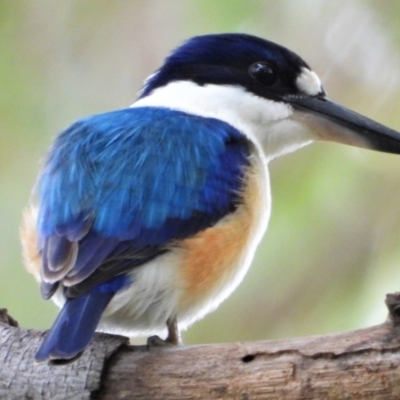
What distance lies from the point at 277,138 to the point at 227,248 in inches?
33.1

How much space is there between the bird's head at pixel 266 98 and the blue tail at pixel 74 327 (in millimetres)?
1238

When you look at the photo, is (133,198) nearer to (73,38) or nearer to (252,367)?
(252,367)

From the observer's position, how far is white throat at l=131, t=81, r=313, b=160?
3652 mm

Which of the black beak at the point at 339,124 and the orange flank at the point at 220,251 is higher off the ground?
the black beak at the point at 339,124

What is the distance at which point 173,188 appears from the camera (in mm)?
2914

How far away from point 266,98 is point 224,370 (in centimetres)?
153

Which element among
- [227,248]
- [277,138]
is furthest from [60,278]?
[277,138]

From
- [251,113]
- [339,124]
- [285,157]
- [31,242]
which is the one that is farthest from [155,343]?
[285,157]

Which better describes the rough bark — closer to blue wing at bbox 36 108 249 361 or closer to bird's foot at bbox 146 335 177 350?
bird's foot at bbox 146 335 177 350

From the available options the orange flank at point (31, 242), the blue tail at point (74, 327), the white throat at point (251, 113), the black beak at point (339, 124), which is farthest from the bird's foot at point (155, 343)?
the black beak at point (339, 124)

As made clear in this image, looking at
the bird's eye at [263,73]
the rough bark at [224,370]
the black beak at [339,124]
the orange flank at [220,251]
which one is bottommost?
the rough bark at [224,370]

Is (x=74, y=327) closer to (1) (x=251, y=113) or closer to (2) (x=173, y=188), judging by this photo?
(2) (x=173, y=188)

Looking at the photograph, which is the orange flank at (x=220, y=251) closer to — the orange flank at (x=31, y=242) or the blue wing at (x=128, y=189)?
the blue wing at (x=128, y=189)

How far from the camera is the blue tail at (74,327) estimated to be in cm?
238
